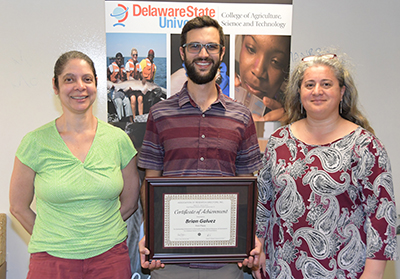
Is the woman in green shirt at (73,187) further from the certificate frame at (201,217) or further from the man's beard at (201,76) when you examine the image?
the man's beard at (201,76)

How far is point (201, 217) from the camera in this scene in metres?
1.61

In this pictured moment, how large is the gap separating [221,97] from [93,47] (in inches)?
45.8

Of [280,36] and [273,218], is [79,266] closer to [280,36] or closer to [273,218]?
[273,218]

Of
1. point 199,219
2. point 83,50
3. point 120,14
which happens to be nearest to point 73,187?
point 199,219

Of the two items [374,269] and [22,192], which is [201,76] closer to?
[22,192]

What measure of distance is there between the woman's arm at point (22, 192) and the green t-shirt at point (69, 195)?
50 millimetres

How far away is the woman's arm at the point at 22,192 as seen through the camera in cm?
171

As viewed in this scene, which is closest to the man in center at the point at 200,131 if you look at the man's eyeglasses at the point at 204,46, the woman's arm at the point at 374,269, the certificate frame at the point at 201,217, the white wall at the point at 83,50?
the man's eyeglasses at the point at 204,46

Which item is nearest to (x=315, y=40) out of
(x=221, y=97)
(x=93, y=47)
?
(x=221, y=97)

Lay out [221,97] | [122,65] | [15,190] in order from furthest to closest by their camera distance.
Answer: [122,65]
[221,97]
[15,190]

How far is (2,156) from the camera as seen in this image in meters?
2.48

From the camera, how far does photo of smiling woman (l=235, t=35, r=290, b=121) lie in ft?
8.32

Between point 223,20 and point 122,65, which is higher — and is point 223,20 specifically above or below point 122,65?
above

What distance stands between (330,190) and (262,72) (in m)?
1.28
